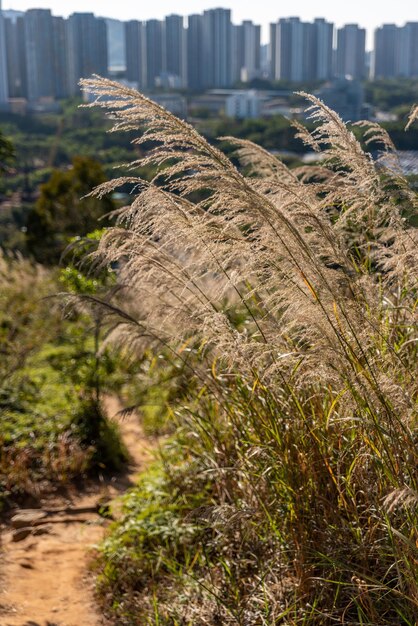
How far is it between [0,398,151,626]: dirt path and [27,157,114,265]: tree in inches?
267

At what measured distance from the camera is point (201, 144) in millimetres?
2275

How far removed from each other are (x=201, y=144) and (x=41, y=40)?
44075mm

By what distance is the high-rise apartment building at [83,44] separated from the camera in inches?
1732

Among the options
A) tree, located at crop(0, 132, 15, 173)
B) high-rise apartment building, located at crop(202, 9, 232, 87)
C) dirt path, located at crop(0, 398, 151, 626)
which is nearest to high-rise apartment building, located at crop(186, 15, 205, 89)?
high-rise apartment building, located at crop(202, 9, 232, 87)

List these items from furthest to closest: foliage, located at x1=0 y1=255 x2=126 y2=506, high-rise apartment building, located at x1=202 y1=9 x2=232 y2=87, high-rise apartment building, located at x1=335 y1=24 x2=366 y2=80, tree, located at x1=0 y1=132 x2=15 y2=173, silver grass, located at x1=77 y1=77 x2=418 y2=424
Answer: high-rise apartment building, located at x1=335 y1=24 x2=366 y2=80, high-rise apartment building, located at x1=202 y1=9 x2=232 y2=87, foliage, located at x1=0 y1=255 x2=126 y2=506, tree, located at x1=0 y1=132 x2=15 y2=173, silver grass, located at x1=77 y1=77 x2=418 y2=424

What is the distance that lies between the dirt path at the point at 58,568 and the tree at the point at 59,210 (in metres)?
6.79

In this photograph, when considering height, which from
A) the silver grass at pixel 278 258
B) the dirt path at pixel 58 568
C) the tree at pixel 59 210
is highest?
the silver grass at pixel 278 258

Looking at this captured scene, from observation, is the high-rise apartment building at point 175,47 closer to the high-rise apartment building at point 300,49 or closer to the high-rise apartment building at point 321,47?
the high-rise apartment building at point 300,49

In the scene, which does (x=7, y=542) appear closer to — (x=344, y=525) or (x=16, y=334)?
(x=344, y=525)

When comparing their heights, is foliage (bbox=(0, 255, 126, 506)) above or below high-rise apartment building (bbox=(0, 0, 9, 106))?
below

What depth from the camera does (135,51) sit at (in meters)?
56.3

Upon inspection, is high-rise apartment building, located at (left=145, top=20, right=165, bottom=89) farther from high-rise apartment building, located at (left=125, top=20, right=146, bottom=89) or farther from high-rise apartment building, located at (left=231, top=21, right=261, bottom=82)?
high-rise apartment building, located at (left=231, top=21, right=261, bottom=82)

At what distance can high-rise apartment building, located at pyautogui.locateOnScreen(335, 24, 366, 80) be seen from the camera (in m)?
64.6

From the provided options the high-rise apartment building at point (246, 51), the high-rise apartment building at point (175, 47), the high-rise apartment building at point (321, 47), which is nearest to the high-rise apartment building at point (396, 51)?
the high-rise apartment building at point (321, 47)
